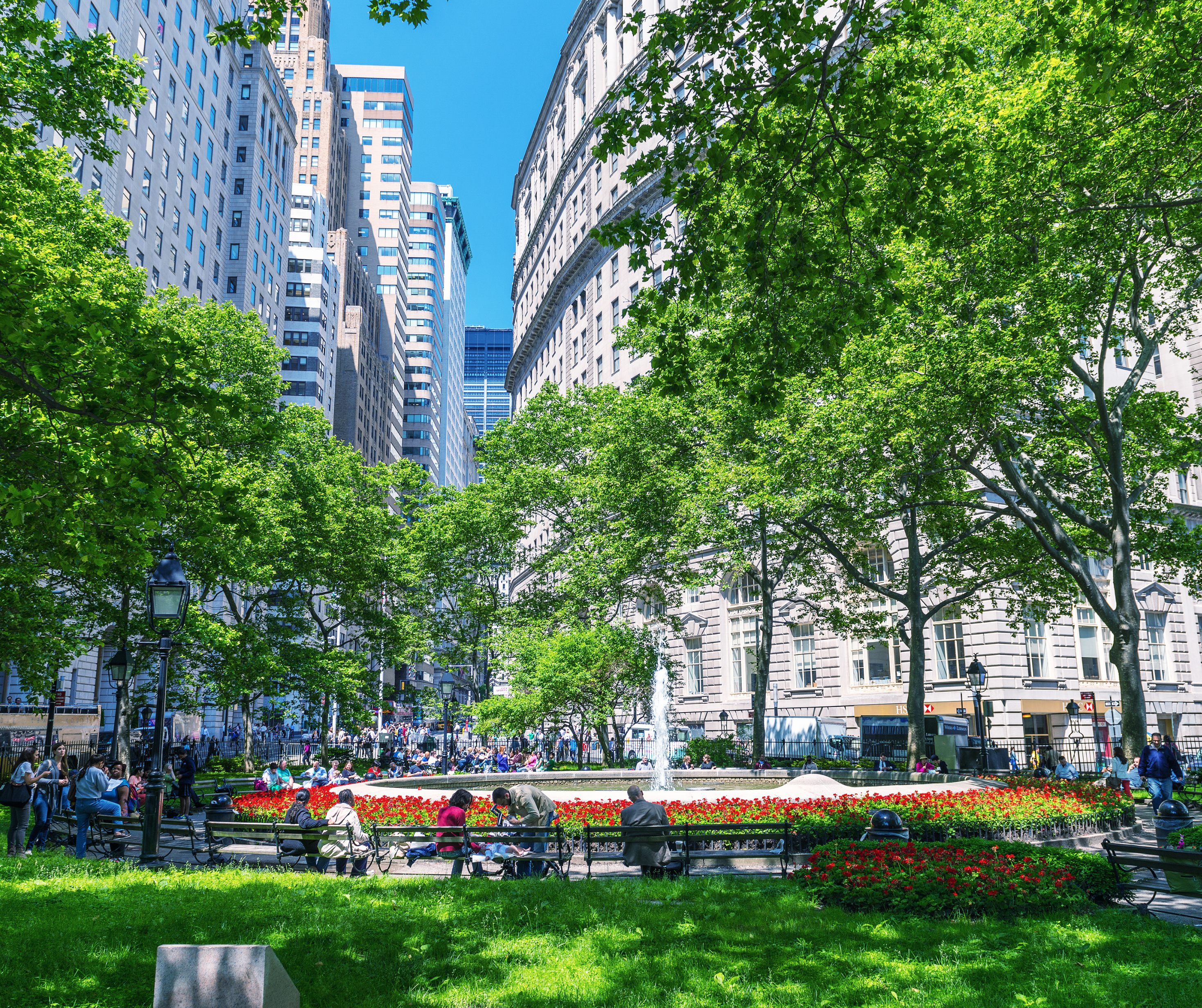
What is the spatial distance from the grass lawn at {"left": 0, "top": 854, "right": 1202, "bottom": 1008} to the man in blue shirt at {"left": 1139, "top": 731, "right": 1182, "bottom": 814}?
10.6 m

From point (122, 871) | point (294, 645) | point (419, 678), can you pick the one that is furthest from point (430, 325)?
Result: point (122, 871)

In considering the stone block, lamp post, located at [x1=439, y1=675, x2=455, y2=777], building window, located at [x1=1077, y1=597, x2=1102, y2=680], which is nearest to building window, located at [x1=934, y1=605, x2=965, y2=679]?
building window, located at [x1=1077, y1=597, x2=1102, y2=680]

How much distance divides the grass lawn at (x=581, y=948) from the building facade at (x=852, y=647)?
48.3 feet

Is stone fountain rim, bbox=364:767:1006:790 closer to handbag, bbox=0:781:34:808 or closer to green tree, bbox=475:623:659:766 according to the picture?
green tree, bbox=475:623:659:766

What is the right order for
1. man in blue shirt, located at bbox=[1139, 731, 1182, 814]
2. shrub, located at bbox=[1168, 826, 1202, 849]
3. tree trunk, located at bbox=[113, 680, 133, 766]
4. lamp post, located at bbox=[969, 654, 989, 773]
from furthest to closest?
1. tree trunk, located at bbox=[113, 680, 133, 766]
2. lamp post, located at bbox=[969, 654, 989, 773]
3. man in blue shirt, located at bbox=[1139, 731, 1182, 814]
4. shrub, located at bbox=[1168, 826, 1202, 849]

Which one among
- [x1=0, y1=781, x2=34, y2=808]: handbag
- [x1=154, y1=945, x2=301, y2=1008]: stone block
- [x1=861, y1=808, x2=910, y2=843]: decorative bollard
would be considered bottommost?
[x1=861, y1=808, x2=910, y2=843]: decorative bollard

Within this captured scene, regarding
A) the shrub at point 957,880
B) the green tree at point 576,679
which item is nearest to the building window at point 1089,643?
the green tree at point 576,679

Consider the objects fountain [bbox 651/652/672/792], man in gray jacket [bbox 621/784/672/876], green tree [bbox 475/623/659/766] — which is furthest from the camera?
green tree [bbox 475/623/659/766]

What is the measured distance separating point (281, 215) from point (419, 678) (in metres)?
87.6

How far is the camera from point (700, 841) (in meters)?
13.9

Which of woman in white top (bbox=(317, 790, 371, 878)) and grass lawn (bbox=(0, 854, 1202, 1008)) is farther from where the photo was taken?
woman in white top (bbox=(317, 790, 371, 878))

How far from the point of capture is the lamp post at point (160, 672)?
13555 millimetres

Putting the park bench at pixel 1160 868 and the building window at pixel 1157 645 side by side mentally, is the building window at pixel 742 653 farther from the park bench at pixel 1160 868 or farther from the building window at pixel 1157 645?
the park bench at pixel 1160 868

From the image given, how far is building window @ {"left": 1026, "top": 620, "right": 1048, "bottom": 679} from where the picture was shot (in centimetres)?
3853
